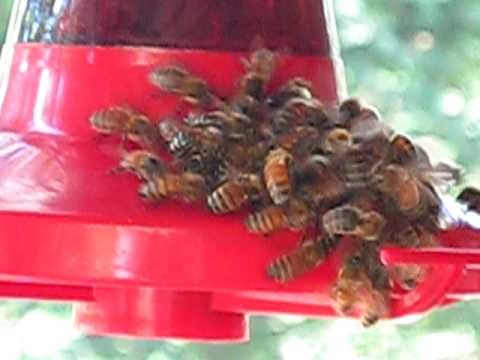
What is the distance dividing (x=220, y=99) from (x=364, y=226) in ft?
0.82

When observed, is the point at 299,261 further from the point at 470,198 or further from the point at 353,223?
the point at 470,198

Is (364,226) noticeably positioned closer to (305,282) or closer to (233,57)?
(305,282)

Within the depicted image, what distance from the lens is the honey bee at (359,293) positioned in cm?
152

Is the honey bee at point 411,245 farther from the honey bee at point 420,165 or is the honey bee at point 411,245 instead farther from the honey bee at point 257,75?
the honey bee at point 257,75

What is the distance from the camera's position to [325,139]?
1598mm

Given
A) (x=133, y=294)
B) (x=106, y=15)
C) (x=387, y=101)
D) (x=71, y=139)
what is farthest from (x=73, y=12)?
(x=387, y=101)

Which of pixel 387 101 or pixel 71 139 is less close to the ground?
pixel 71 139

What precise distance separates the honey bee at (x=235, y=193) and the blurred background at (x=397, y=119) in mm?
2204

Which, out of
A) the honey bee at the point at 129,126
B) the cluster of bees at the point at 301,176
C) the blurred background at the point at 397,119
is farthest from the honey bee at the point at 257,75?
the blurred background at the point at 397,119

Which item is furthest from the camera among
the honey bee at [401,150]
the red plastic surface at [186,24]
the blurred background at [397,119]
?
the blurred background at [397,119]

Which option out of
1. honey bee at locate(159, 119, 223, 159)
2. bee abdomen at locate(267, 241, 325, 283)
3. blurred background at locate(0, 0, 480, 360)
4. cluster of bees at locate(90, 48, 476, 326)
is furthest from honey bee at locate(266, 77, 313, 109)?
blurred background at locate(0, 0, 480, 360)

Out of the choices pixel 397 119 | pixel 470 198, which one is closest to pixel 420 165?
pixel 470 198

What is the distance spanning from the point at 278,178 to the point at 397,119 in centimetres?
226

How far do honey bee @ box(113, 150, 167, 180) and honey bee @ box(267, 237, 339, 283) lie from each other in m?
0.13
